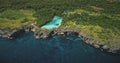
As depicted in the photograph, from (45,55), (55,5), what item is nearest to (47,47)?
(45,55)

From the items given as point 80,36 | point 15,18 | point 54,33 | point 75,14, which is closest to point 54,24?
point 54,33

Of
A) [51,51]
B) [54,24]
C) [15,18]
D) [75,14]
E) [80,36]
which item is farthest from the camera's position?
[15,18]

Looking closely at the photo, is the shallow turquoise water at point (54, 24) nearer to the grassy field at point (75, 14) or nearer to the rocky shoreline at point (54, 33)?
the grassy field at point (75, 14)

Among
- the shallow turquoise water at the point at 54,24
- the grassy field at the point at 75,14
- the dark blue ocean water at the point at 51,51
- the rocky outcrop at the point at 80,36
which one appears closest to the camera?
the dark blue ocean water at the point at 51,51

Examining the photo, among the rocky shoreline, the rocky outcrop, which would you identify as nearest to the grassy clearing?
the rocky shoreline

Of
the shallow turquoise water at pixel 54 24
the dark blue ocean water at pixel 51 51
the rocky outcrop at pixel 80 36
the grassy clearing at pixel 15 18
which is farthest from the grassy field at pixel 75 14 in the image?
the dark blue ocean water at pixel 51 51

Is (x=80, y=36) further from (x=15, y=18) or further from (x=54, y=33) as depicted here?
(x=15, y=18)

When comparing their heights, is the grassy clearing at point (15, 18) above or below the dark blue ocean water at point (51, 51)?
above
